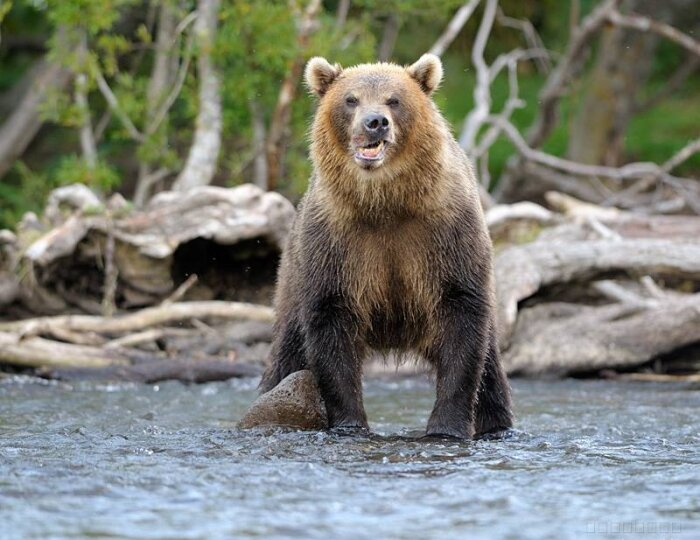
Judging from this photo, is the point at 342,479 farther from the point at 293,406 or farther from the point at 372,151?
the point at 372,151

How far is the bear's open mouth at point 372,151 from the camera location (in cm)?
607

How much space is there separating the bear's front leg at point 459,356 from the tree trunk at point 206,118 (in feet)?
18.9

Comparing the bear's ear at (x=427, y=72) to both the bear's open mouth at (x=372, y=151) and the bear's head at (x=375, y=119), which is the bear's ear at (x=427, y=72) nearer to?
the bear's head at (x=375, y=119)

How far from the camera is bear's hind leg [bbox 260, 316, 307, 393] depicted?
23.0ft

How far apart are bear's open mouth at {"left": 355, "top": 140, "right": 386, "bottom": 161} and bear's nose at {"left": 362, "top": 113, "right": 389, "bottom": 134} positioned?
2.7 inches

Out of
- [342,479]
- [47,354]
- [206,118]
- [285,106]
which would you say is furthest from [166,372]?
[342,479]

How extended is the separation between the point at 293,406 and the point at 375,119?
157 cm

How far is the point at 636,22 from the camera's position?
547 inches

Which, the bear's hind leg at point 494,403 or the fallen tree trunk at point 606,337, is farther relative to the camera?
the fallen tree trunk at point 606,337

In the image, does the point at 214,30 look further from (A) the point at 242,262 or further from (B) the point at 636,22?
(B) the point at 636,22

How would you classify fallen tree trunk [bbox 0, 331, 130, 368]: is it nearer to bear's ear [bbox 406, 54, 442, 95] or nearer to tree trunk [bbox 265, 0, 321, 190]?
tree trunk [bbox 265, 0, 321, 190]

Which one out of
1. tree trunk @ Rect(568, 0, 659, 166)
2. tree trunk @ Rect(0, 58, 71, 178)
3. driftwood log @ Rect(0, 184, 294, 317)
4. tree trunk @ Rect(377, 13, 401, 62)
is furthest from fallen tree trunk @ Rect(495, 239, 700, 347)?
tree trunk @ Rect(568, 0, 659, 166)

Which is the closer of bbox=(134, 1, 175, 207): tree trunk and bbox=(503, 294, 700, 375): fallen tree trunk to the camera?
bbox=(503, 294, 700, 375): fallen tree trunk

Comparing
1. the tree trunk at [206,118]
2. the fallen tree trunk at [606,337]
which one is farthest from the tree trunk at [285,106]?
the fallen tree trunk at [606,337]
